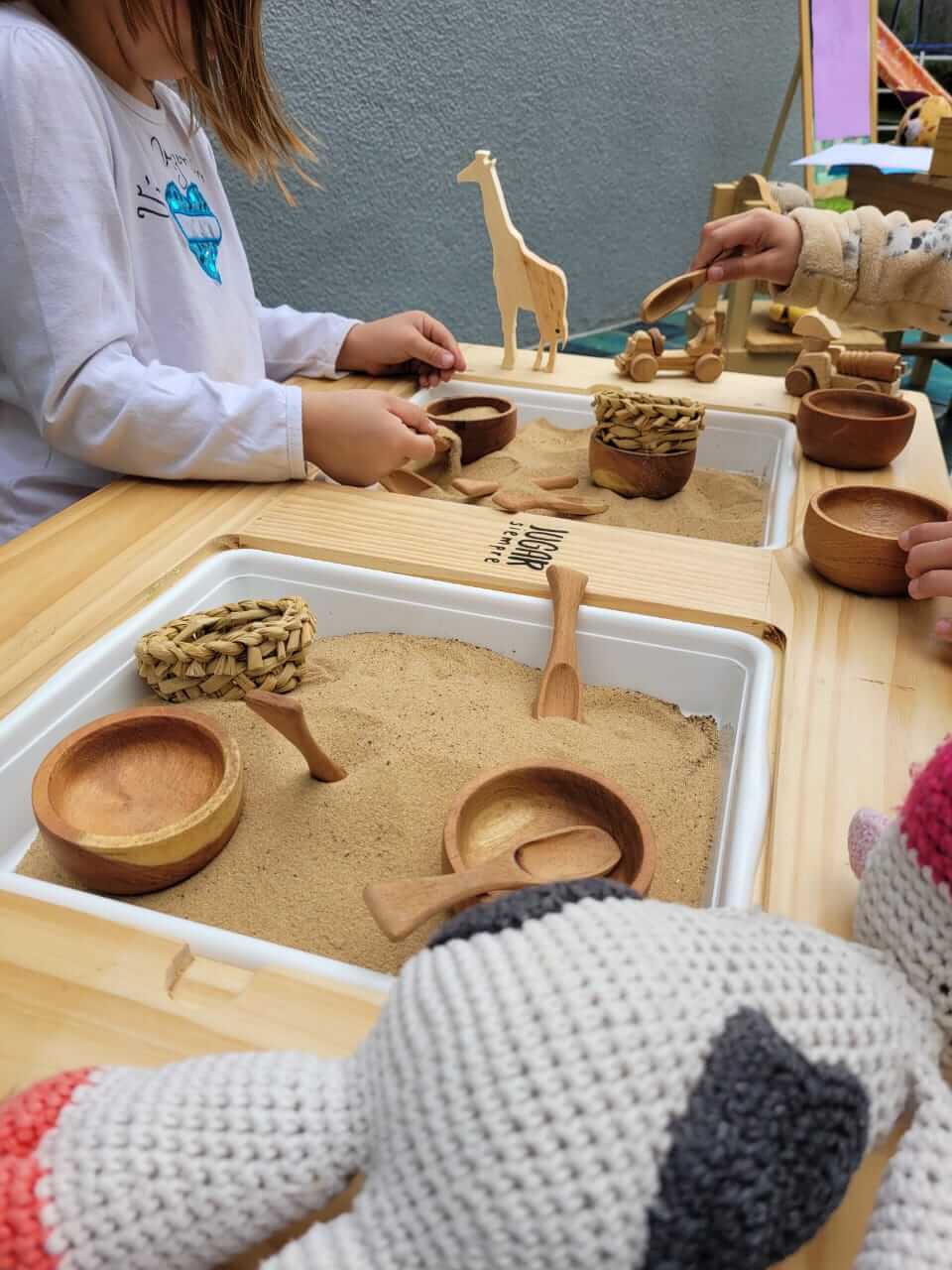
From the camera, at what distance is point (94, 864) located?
0.46 m

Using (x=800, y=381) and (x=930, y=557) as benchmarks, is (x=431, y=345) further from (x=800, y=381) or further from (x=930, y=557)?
(x=930, y=557)

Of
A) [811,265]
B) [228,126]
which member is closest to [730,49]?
[811,265]

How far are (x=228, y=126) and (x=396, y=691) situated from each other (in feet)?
2.46

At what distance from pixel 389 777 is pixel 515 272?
849 millimetres

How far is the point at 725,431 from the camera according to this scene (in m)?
1.11

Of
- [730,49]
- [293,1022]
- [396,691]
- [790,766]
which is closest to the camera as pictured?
[293,1022]

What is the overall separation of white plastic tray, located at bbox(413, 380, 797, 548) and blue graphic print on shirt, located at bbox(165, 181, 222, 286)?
300mm

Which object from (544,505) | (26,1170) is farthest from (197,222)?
(26,1170)

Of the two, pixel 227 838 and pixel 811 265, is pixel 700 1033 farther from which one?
pixel 811 265

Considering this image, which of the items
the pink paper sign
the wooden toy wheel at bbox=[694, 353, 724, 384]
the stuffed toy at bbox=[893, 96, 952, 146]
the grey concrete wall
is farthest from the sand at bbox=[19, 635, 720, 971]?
the stuffed toy at bbox=[893, 96, 952, 146]

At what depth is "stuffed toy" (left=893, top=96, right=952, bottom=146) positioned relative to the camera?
249 cm

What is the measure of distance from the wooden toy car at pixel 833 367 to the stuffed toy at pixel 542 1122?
918mm

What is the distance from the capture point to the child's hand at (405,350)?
1.17 m

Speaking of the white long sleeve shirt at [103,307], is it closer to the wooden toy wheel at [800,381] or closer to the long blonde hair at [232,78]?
the long blonde hair at [232,78]
